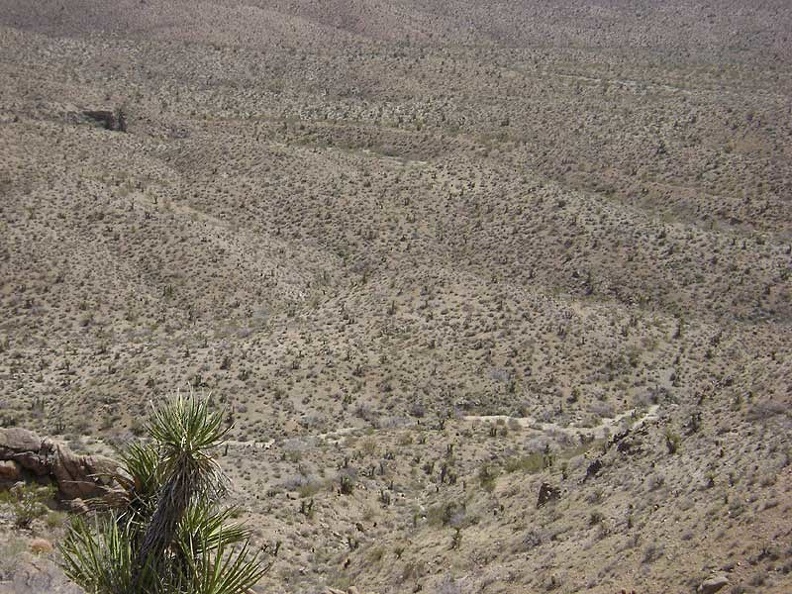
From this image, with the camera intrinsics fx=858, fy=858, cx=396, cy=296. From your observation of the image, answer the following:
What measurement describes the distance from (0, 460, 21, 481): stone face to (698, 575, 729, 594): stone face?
41.3ft

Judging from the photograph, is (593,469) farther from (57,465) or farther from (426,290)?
(426,290)

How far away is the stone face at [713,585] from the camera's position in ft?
45.3

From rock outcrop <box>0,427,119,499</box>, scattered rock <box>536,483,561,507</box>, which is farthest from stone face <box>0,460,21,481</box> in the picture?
scattered rock <box>536,483,561,507</box>

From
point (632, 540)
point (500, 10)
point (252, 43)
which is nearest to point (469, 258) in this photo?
point (632, 540)

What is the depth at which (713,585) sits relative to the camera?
45.4 ft

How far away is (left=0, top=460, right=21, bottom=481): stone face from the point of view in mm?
16359

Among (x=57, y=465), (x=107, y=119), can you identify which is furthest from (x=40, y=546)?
(x=107, y=119)

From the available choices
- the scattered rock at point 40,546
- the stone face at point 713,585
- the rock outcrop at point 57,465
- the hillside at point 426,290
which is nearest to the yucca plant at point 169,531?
the scattered rock at point 40,546

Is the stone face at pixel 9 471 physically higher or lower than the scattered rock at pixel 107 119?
higher

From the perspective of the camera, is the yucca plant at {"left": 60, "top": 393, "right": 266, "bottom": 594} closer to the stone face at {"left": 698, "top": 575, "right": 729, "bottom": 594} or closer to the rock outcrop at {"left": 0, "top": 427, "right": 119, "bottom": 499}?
the rock outcrop at {"left": 0, "top": 427, "right": 119, "bottom": 499}

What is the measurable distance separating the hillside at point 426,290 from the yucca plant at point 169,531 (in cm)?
657

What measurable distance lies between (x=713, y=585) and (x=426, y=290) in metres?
23.8

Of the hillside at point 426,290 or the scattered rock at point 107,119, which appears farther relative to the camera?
the scattered rock at point 107,119

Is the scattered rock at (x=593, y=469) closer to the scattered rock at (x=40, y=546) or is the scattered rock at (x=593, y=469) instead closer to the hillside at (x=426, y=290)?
the hillside at (x=426, y=290)
